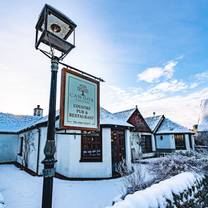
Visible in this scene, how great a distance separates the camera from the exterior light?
258cm

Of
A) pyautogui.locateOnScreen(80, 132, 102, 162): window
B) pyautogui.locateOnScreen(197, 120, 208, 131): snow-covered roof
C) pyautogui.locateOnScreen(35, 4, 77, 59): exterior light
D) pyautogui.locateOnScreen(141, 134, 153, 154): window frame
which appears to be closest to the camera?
pyautogui.locateOnScreen(35, 4, 77, 59): exterior light

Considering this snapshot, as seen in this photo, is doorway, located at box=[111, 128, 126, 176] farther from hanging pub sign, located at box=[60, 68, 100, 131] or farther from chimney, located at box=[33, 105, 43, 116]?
chimney, located at box=[33, 105, 43, 116]

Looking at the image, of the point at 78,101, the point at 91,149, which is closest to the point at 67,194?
→ the point at 91,149

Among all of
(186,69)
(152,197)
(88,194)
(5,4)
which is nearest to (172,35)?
(186,69)

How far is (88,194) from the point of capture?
6.73 m

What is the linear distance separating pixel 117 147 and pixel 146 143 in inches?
469

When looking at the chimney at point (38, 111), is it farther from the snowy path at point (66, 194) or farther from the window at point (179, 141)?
the window at point (179, 141)

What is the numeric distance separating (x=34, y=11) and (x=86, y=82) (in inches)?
94.4

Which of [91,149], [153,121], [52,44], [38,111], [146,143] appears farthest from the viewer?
[153,121]

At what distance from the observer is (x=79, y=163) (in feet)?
31.0

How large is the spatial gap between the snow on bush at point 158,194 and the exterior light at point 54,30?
2600 millimetres

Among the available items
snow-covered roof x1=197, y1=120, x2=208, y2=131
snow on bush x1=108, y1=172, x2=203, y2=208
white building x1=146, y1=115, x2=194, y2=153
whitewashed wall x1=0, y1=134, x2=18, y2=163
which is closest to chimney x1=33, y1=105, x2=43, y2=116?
whitewashed wall x1=0, y1=134, x2=18, y2=163

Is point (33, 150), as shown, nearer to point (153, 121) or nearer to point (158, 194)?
point (158, 194)

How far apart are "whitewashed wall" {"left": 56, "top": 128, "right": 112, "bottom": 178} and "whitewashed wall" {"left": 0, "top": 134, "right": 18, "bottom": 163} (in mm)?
9679
